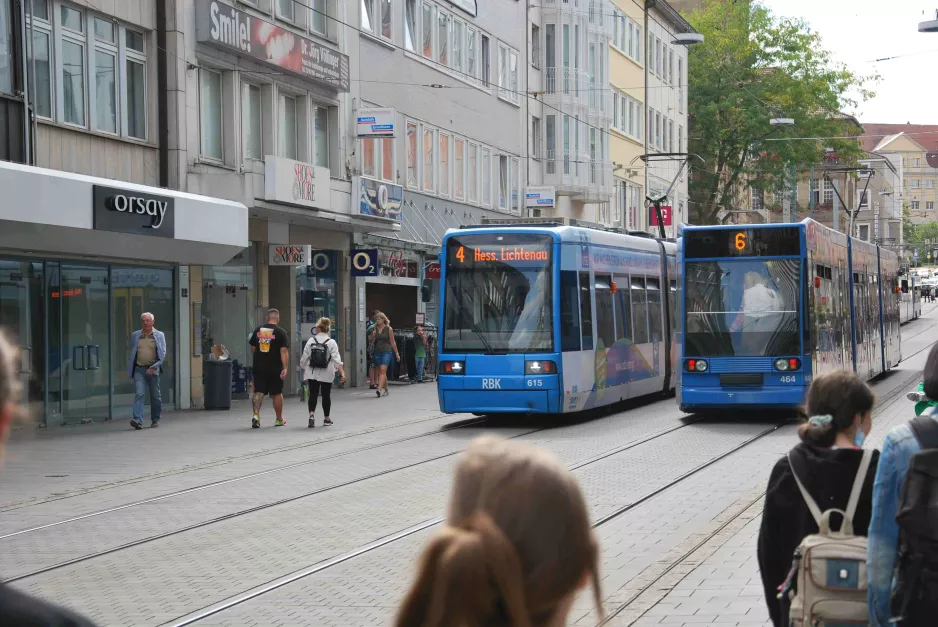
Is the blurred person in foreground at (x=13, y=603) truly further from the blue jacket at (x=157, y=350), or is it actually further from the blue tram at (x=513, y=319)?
the blue jacket at (x=157, y=350)

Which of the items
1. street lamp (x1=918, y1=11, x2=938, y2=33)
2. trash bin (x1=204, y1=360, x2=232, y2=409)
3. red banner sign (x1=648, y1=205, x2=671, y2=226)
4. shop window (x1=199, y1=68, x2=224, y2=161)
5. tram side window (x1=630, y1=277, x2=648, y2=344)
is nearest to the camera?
tram side window (x1=630, y1=277, x2=648, y2=344)

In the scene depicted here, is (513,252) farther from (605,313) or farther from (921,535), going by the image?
(921,535)

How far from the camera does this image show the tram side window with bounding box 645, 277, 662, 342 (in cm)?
2408

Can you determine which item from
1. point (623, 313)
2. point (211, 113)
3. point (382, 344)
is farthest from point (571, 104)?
point (623, 313)

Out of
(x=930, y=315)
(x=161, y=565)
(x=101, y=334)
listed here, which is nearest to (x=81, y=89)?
(x=101, y=334)

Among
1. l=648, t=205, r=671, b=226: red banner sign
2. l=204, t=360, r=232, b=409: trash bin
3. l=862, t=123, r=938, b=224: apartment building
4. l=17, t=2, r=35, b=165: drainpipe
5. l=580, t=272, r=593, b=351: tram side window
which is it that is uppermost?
l=862, t=123, r=938, b=224: apartment building

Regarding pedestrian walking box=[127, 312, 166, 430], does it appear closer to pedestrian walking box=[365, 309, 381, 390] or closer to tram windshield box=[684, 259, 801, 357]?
pedestrian walking box=[365, 309, 381, 390]

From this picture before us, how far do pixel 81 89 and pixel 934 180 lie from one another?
6507 inches

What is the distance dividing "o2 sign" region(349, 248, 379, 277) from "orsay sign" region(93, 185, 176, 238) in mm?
10345

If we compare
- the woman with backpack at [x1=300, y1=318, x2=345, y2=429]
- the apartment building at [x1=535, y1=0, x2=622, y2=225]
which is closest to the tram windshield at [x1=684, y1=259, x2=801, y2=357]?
the woman with backpack at [x1=300, y1=318, x2=345, y2=429]

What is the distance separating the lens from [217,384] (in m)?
24.6

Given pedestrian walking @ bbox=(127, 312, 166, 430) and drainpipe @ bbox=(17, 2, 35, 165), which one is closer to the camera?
drainpipe @ bbox=(17, 2, 35, 165)

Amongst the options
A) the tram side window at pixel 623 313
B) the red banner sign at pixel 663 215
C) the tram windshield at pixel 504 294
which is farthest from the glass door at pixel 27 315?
the red banner sign at pixel 663 215

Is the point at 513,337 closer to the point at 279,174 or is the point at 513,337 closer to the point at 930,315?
the point at 279,174
